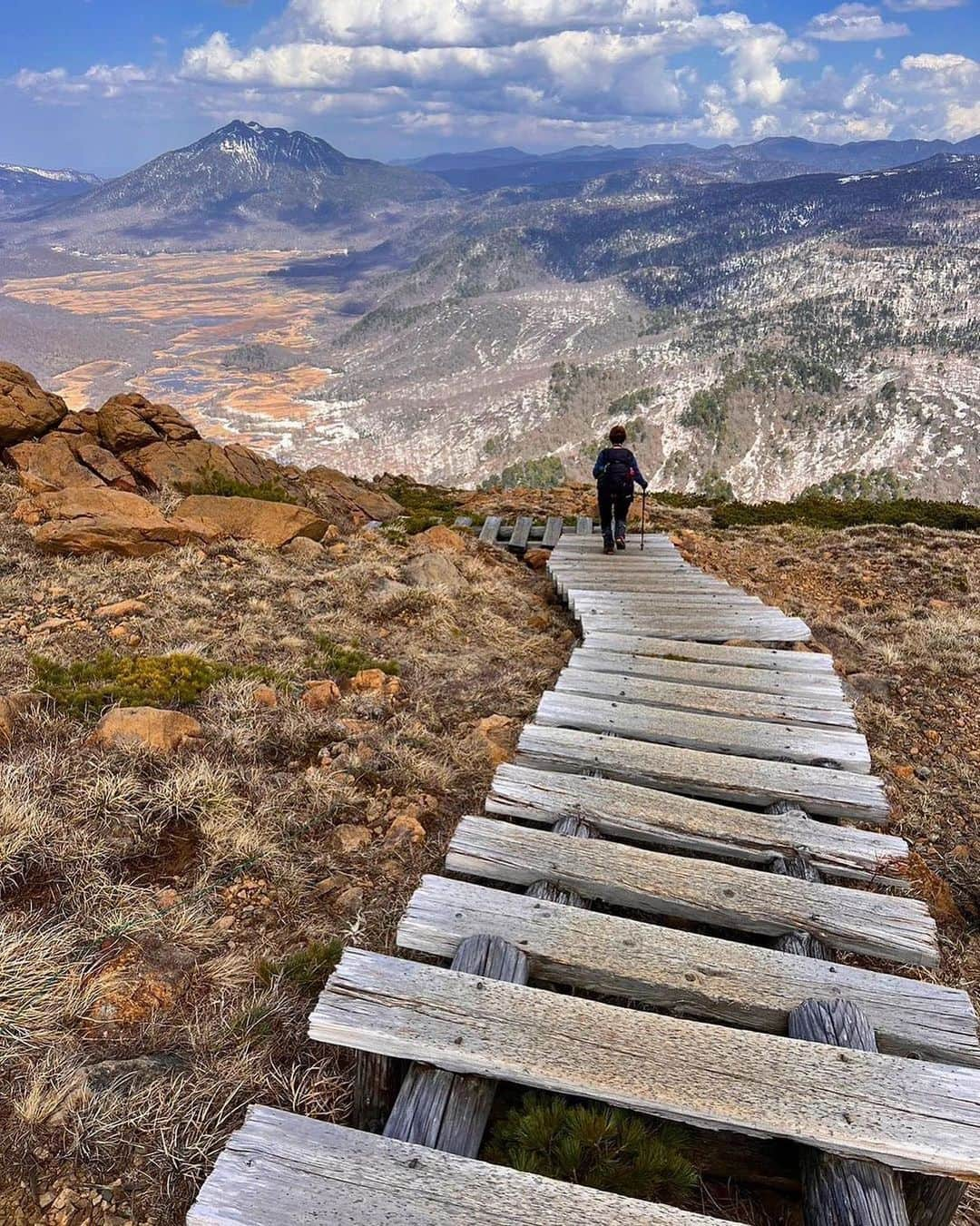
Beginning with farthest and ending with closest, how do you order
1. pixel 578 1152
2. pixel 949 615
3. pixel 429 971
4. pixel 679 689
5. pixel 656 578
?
pixel 656 578
pixel 949 615
pixel 679 689
pixel 429 971
pixel 578 1152

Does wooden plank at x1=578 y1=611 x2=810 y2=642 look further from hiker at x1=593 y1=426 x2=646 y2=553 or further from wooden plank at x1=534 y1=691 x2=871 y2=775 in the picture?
hiker at x1=593 y1=426 x2=646 y2=553

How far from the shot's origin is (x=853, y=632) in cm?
766

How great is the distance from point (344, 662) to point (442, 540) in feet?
17.2

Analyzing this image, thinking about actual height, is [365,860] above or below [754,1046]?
below

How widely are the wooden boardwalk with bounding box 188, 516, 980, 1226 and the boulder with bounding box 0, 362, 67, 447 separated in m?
11.0

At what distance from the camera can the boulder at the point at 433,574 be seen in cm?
816

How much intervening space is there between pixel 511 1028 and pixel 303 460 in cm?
18564

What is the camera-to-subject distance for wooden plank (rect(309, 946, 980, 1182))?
6.20ft

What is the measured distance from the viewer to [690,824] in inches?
132

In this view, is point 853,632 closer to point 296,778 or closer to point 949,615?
point 949,615

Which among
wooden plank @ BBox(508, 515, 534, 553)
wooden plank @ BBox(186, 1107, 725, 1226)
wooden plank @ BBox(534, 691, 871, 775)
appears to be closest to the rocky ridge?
wooden plank @ BBox(508, 515, 534, 553)

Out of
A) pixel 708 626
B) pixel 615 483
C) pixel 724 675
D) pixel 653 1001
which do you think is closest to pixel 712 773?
pixel 724 675

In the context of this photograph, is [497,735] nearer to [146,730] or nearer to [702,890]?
[702,890]

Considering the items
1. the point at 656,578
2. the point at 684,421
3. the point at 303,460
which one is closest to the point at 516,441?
the point at 684,421
